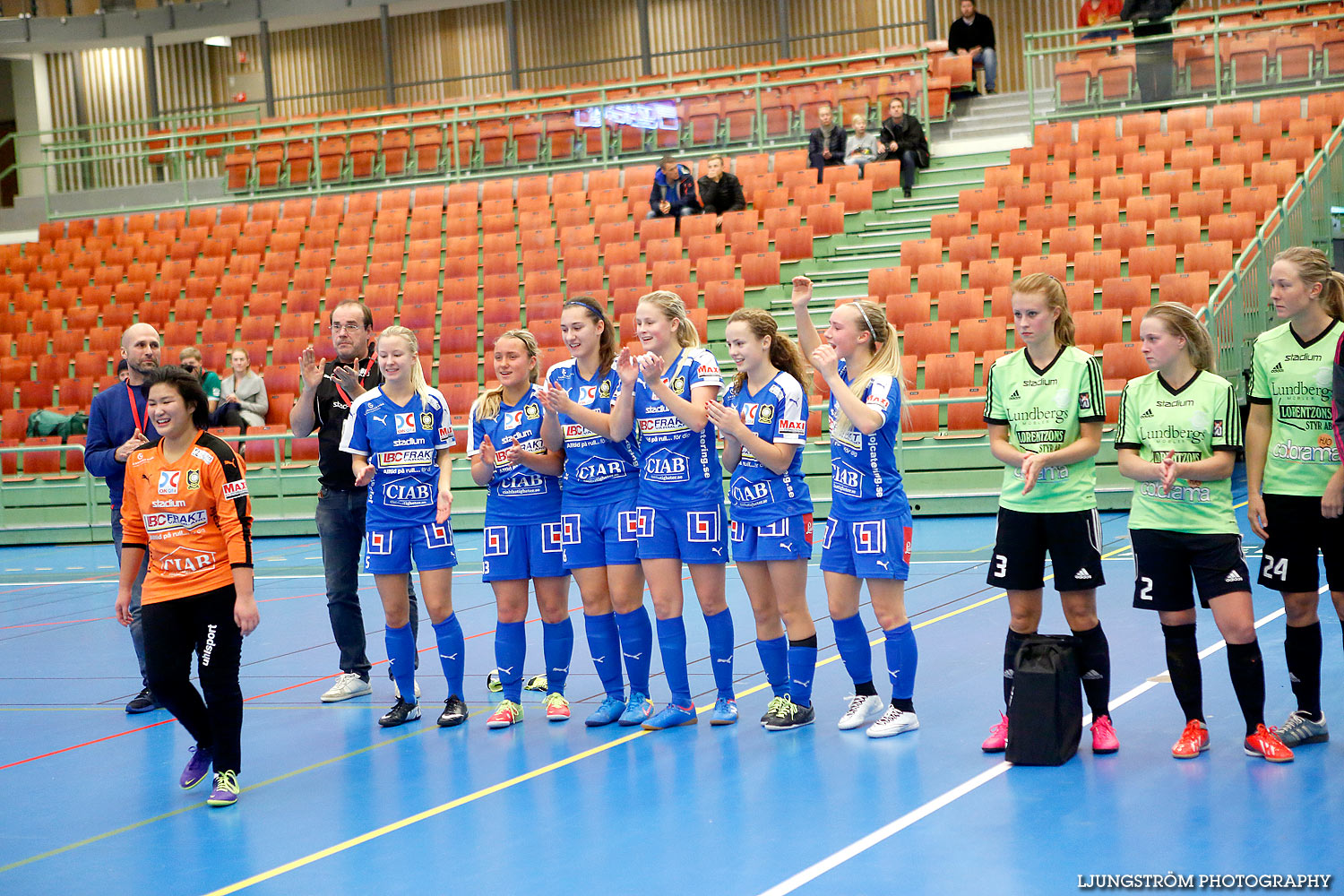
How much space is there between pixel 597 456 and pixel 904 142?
39.5 ft

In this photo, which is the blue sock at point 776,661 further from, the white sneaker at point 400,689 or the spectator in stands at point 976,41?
the spectator in stands at point 976,41

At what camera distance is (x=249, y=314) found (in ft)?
57.8

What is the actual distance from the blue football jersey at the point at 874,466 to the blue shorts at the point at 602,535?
0.90 m

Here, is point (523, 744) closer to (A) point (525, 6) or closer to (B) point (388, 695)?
(B) point (388, 695)

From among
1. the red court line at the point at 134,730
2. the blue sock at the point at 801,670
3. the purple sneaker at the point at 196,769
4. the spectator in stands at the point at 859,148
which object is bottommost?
the red court line at the point at 134,730

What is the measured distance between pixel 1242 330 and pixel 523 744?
8.71 metres

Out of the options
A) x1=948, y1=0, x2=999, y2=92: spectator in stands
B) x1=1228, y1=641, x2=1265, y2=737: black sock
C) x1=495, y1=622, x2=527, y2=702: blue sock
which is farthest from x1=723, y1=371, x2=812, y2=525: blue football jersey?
x1=948, y1=0, x2=999, y2=92: spectator in stands

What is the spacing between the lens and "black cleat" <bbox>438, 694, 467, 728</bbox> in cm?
566

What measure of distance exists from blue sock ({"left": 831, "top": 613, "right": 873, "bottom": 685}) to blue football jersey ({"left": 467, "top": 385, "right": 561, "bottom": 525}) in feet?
4.48

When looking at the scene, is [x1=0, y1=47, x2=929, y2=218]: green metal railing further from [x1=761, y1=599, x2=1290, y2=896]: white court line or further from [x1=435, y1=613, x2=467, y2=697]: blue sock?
[x1=761, y1=599, x2=1290, y2=896]: white court line

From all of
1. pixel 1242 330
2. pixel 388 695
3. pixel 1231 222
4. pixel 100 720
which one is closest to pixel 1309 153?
pixel 1231 222

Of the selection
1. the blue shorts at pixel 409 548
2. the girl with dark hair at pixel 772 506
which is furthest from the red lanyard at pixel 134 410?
the girl with dark hair at pixel 772 506

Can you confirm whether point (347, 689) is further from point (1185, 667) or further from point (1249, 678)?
point (1249, 678)

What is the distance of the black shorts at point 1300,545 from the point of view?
4.42 metres
